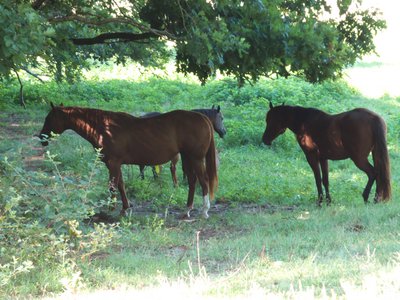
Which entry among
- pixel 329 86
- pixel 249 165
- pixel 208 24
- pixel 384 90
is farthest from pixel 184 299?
pixel 384 90

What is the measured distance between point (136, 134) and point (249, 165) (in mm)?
4840

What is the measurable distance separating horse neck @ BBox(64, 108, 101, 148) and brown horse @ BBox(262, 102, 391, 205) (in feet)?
11.1

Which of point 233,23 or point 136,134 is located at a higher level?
point 233,23

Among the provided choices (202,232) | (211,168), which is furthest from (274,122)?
(202,232)

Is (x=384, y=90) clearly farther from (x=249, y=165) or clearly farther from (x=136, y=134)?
(x=136, y=134)

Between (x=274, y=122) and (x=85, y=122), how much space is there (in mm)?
3559

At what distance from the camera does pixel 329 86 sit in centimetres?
2406

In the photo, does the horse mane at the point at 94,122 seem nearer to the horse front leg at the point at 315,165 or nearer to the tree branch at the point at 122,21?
the tree branch at the point at 122,21

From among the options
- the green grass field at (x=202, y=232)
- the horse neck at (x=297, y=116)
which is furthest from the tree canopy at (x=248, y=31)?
the green grass field at (x=202, y=232)

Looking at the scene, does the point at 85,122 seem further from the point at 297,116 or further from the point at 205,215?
the point at 297,116

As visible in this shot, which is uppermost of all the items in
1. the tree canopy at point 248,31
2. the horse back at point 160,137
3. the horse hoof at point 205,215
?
the tree canopy at point 248,31

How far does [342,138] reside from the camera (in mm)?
11477

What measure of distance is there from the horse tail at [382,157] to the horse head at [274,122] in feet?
7.05

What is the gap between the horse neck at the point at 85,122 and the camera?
1130 cm
